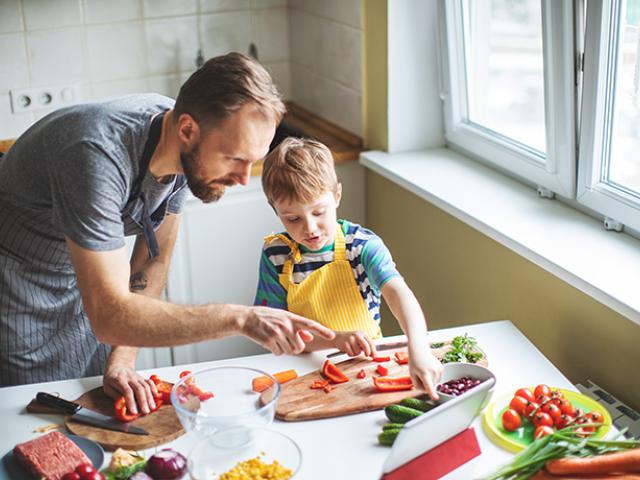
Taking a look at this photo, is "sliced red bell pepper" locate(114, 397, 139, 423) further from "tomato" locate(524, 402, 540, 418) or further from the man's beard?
"tomato" locate(524, 402, 540, 418)

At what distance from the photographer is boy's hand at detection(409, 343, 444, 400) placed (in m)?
1.69

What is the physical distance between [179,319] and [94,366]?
68cm

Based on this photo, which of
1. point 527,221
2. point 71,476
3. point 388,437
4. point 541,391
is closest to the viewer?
point 71,476

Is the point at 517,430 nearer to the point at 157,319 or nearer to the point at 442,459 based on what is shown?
the point at 442,459

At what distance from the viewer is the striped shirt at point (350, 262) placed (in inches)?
79.7

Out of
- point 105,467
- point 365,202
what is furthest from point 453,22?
point 105,467

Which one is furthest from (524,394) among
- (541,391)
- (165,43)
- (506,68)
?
(165,43)

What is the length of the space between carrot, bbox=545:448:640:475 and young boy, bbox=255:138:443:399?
46 centimetres

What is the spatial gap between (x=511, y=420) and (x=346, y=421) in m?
0.31

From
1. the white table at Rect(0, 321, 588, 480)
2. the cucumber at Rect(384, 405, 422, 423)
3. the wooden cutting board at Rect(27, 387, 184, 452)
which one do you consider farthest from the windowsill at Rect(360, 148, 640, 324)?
the wooden cutting board at Rect(27, 387, 184, 452)

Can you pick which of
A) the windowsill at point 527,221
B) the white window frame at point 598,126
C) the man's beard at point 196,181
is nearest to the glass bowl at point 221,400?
the man's beard at point 196,181

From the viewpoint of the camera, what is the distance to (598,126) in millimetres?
2125

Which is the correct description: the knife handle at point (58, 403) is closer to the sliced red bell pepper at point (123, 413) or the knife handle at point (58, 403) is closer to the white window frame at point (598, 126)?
the sliced red bell pepper at point (123, 413)

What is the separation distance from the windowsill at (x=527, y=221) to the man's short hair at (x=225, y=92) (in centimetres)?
77
